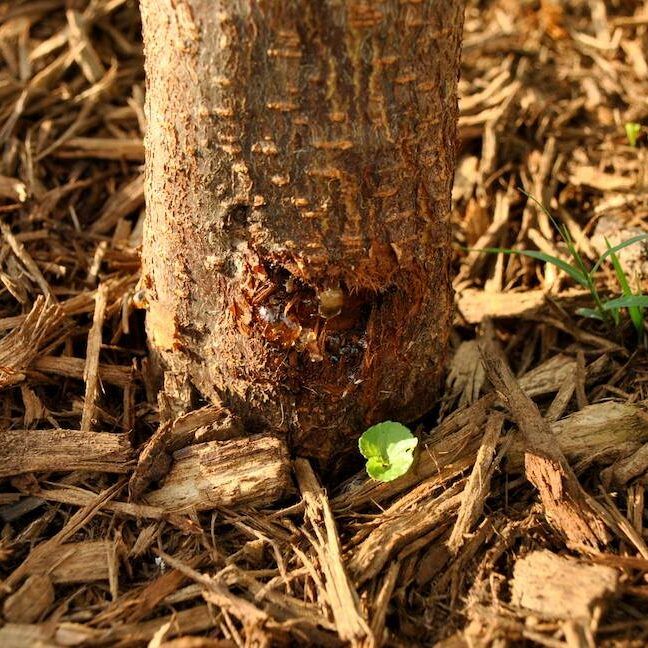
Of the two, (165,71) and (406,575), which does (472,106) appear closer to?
(165,71)

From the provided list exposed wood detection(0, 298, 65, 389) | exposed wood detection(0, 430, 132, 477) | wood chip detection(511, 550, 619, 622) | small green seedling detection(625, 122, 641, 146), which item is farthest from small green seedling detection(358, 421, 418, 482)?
small green seedling detection(625, 122, 641, 146)

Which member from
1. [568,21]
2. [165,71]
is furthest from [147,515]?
[568,21]

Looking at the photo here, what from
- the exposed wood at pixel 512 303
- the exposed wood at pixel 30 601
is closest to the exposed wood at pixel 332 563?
the exposed wood at pixel 30 601

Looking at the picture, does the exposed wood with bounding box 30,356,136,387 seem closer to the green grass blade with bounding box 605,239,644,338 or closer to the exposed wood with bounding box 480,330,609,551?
the exposed wood with bounding box 480,330,609,551

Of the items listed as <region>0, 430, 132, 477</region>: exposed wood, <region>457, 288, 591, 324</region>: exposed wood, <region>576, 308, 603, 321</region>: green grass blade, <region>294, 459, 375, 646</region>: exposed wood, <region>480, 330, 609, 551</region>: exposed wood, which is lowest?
<region>294, 459, 375, 646</region>: exposed wood

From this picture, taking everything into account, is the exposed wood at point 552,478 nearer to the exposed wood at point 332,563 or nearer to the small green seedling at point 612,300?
the small green seedling at point 612,300

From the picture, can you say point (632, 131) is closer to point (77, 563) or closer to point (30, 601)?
point (77, 563)

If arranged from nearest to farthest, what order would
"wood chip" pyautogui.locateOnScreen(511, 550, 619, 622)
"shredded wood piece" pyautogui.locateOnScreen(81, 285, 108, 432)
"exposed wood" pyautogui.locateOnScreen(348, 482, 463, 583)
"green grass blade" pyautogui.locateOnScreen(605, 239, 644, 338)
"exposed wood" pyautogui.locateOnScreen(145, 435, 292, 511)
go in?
"wood chip" pyautogui.locateOnScreen(511, 550, 619, 622) < "exposed wood" pyautogui.locateOnScreen(348, 482, 463, 583) < "exposed wood" pyautogui.locateOnScreen(145, 435, 292, 511) < "shredded wood piece" pyautogui.locateOnScreen(81, 285, 108, 432) < "green grass blade" pyautogui.locateOnScreen(605, 239, 644, 338)
